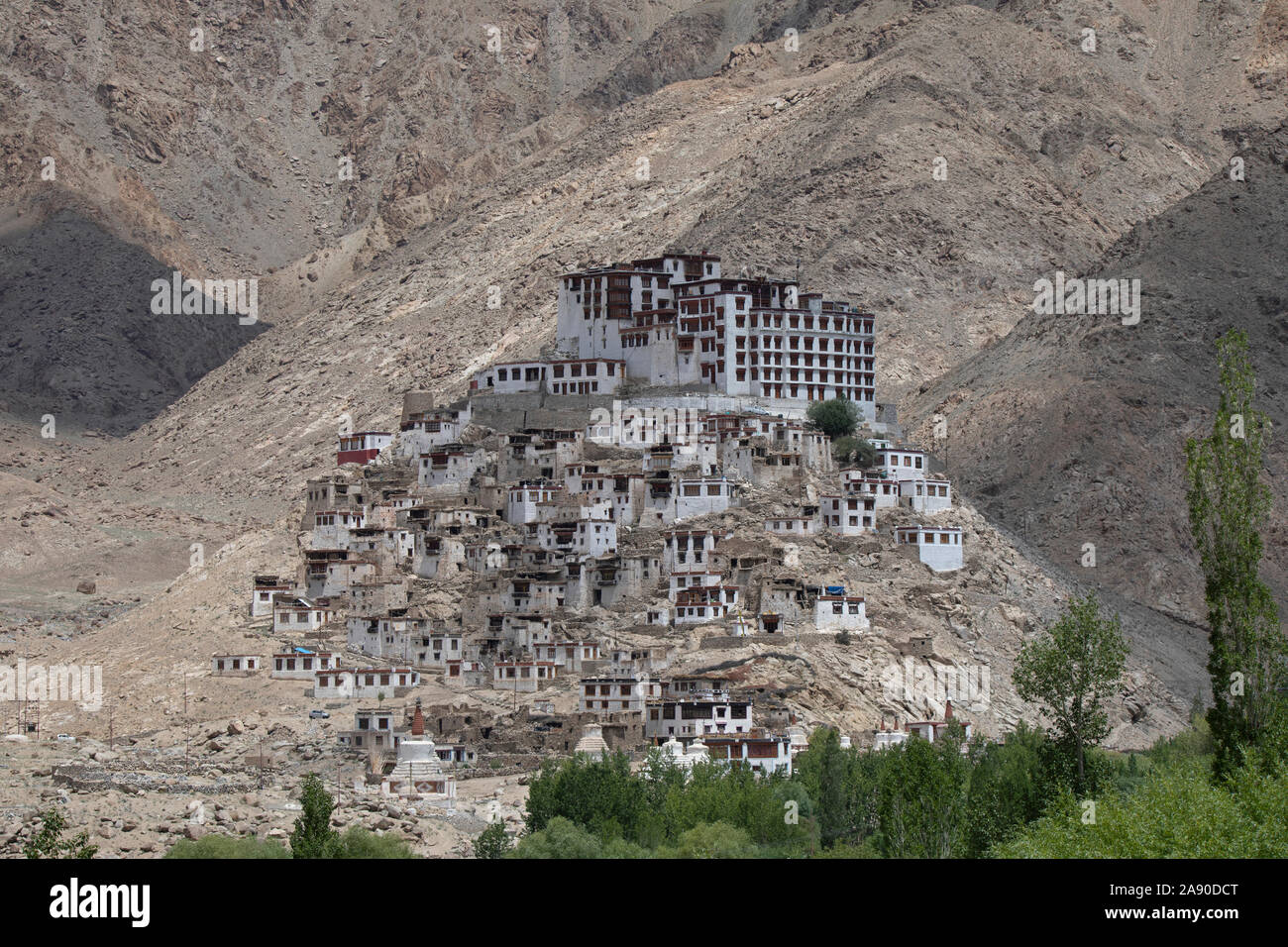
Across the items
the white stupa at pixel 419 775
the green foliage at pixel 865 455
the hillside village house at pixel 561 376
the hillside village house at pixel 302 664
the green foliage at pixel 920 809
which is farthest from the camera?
the hillside village house at pixel 561 376

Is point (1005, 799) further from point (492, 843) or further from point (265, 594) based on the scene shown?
point (265, 594)

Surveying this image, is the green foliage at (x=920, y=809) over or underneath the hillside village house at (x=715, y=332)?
underneath

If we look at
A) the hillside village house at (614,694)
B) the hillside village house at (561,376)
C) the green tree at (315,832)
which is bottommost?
the green tree at (315,832)

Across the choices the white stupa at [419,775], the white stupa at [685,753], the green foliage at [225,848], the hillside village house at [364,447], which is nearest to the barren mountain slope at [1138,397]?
the hillside village house at [364,447]

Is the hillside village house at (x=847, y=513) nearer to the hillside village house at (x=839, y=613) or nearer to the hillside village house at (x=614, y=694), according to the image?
the hillside village house at (x=839, y=613)

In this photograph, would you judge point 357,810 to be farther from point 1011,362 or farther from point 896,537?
point 1011,362

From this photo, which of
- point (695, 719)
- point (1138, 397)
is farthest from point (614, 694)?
point (1138, 397)

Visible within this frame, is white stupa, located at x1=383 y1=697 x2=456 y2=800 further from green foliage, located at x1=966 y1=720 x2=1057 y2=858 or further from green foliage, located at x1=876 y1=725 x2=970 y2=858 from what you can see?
green foliage, located at x1=876 y1=725 x2=970 y2=858
